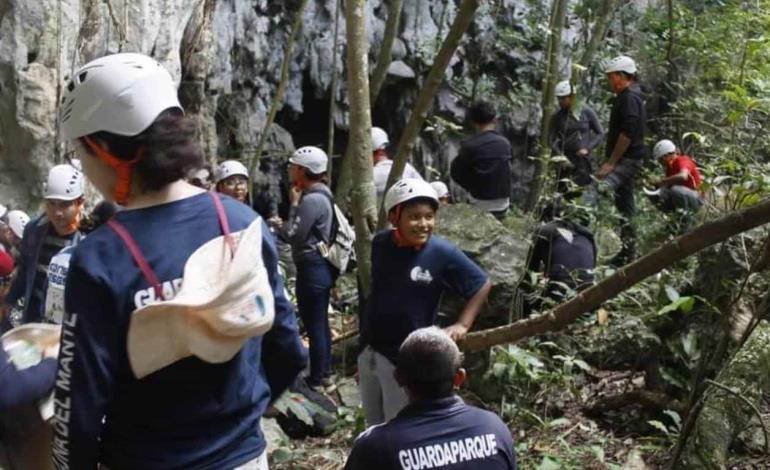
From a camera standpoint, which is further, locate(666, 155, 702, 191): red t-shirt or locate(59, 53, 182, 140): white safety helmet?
locate(666, 155, 702, 191): red t-shirt

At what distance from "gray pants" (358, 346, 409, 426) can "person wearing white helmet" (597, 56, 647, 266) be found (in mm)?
4320

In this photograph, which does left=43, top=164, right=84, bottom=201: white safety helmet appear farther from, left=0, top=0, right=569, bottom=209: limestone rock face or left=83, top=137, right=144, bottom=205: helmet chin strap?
left=83, top=137, right=144, bottom=205: helmet chin strap

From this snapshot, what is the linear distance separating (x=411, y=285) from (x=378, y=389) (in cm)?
66

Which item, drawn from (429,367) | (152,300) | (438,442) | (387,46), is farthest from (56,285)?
(387,46)

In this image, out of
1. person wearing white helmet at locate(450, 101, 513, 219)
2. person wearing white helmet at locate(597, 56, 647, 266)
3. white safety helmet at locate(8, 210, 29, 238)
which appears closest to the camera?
white safety helmet at locate(8, 210, 29, 238)

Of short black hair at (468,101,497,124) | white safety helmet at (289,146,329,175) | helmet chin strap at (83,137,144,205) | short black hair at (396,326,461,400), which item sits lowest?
white safety helmet at (289,146,329,175)

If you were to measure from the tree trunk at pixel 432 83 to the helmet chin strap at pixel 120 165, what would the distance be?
3.14 metres

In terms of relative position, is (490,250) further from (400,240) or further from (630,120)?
(630,120)

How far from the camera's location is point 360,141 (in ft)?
20.2

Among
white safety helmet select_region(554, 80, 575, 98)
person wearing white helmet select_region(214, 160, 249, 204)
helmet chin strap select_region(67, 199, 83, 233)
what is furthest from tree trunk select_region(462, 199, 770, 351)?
white safety helmet select_region(554, 80, 575, 98)

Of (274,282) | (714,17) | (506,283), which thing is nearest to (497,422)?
(274,282)

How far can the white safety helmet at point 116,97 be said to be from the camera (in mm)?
2154

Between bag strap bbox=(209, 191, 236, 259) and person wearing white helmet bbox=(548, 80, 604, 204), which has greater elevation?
bag strap bbox=(209, 191, 236, 259)

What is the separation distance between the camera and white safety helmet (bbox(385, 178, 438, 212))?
16.6ft
